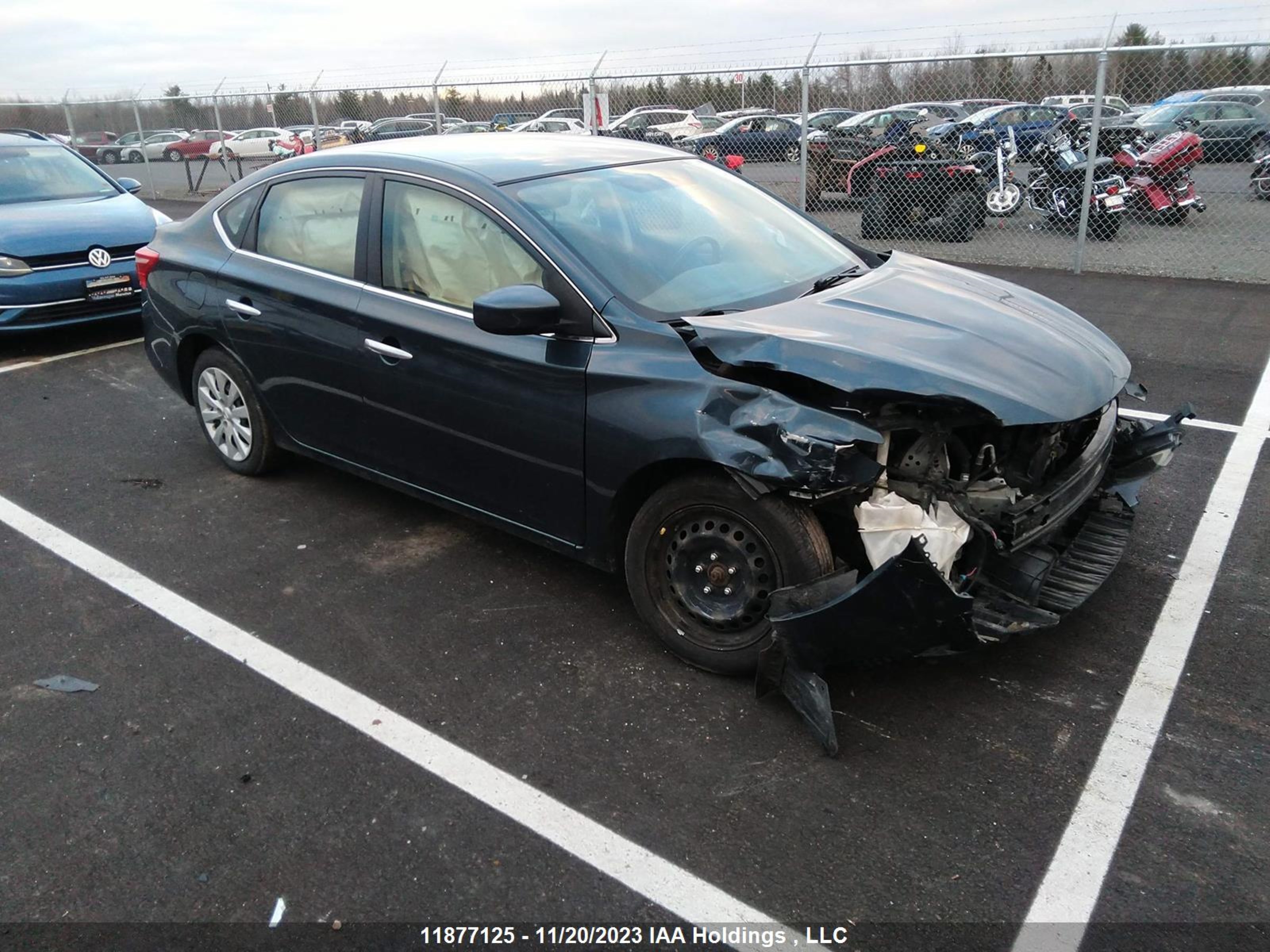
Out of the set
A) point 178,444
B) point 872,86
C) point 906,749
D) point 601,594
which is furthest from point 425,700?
point 872,86

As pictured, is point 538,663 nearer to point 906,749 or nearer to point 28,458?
point 906,749

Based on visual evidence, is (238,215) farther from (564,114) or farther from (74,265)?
(564,114)

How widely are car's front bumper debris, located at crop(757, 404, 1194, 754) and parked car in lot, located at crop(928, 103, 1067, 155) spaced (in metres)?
11.5

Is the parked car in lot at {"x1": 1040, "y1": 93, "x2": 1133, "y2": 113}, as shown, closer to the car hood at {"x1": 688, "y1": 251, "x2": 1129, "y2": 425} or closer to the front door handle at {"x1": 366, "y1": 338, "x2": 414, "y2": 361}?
the car hood at {"x1": 688, "y1": 251, "x2": 1129, "y2": 425}

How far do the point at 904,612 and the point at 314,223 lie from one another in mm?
3164

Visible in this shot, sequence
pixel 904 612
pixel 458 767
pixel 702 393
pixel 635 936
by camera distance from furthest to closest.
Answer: pixel 702 393 → pixel 458 767 → pixel 904 612 → pixel 635 936

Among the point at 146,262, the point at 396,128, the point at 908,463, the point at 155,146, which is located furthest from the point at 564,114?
the point at 908,463

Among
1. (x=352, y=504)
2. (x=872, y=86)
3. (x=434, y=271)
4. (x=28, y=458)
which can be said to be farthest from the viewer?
(x=872, y=86)

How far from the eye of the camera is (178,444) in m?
5.68

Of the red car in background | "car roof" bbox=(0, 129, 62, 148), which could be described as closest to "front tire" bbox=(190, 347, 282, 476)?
"car roof" bbox=(0, 129, 62, 148)

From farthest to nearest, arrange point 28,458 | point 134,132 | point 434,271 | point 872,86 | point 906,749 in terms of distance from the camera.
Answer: point 134,132, point 872,86, point 28,458, point 434,271, point 906,749

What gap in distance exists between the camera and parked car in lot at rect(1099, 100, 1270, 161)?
1224 centimetres

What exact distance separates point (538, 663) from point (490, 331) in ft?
3.92

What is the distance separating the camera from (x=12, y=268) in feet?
23.5
